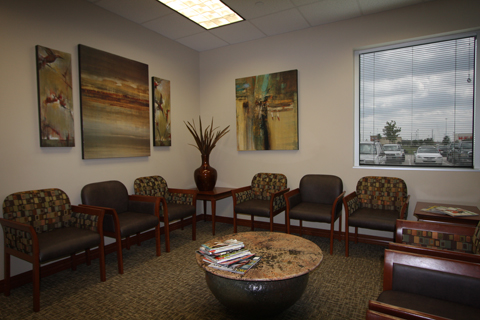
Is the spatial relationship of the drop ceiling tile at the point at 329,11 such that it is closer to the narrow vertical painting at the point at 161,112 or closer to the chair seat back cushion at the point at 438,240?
the narrow vertical painting at the point at 161,112

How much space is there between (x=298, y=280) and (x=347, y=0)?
3068 millimetres

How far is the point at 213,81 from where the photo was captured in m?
4.94

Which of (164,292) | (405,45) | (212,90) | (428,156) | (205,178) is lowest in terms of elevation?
(164,292)

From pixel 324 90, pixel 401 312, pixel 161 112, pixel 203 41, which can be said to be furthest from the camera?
pixel 203 41

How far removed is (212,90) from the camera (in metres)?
4.95

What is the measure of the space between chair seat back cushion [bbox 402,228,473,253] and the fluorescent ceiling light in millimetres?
3039

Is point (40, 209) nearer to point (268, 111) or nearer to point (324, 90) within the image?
point (268, 111)

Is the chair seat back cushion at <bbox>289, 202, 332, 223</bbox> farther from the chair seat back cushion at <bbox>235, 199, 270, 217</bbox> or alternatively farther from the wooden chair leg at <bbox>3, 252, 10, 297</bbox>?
the wooden chair leg at <bbox>3, 252, 10, 297</bbox>

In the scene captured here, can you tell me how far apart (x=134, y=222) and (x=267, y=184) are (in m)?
2.00

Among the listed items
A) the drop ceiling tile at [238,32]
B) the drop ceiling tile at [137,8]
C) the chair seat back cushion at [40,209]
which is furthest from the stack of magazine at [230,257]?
the drop ceiling tile at [238,32]

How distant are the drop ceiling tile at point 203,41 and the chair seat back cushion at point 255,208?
2563mm

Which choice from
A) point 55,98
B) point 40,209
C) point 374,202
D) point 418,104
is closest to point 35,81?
point 55,98

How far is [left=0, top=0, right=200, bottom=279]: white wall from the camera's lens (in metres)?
2.62

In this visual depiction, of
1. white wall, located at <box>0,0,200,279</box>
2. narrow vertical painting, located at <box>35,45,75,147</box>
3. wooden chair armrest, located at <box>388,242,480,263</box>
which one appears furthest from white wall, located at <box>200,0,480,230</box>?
narrow vertical painting, located at <box>35,45,75,147</box>
